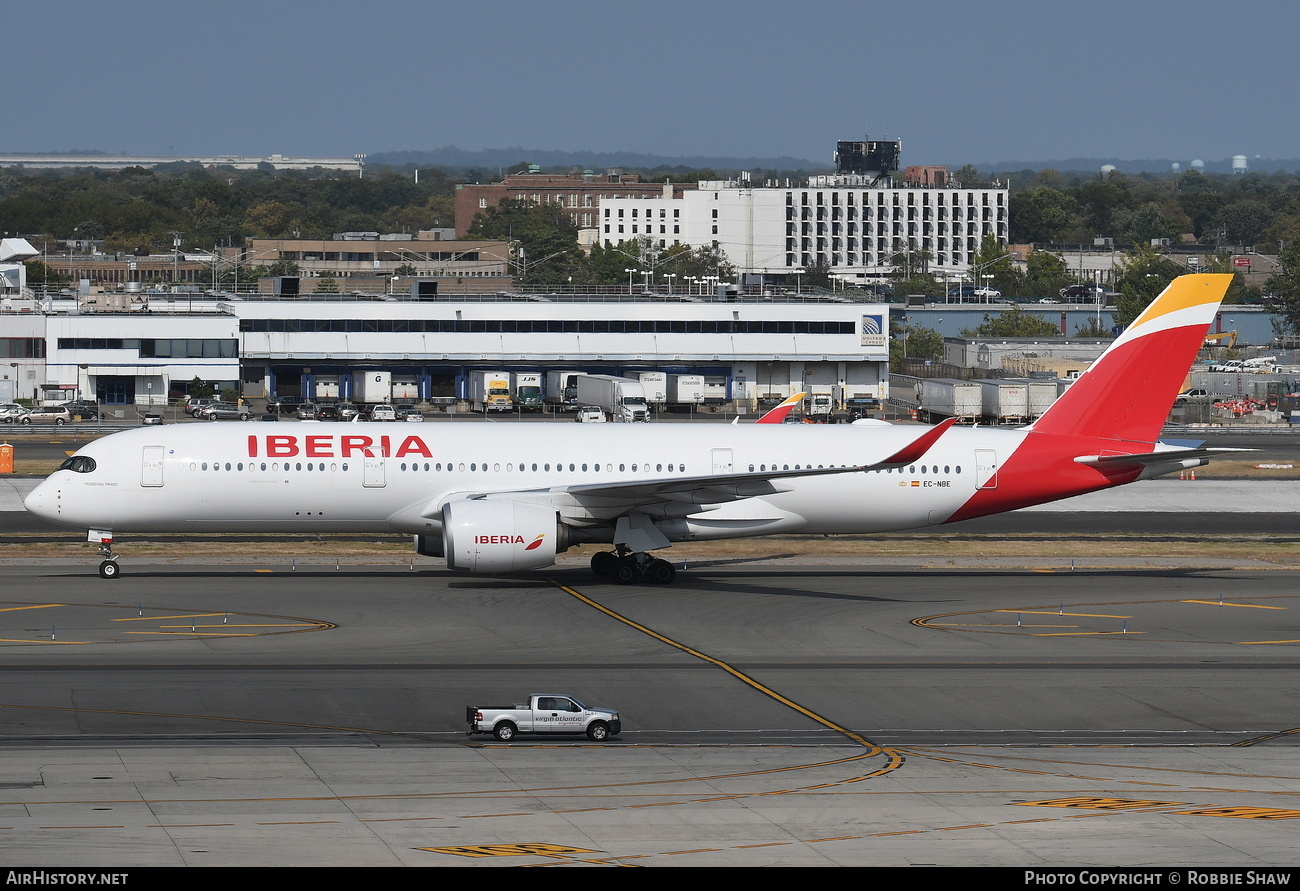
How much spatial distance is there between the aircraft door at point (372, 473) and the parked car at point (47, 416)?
221 ft

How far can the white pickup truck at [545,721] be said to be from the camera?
90.4 feet

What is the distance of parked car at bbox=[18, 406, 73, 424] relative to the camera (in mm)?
103562

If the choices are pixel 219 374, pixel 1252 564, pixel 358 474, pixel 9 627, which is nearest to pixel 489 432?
pixel 358 474

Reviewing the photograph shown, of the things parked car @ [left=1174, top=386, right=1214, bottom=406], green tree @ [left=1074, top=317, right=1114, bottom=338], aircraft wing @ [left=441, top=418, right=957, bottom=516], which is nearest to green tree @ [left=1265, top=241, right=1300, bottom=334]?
green tree @ [left=1074, top=317, right=1114, bottom=338]

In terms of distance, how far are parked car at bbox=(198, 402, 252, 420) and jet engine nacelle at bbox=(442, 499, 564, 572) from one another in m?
65.1

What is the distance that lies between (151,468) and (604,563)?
1350 cm

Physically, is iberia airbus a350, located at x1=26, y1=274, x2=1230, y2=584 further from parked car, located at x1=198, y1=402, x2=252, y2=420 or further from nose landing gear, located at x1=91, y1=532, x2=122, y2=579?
parked car, located at x1=198, y1=402, x2=252, y2=420

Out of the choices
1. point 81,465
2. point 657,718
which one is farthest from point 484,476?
point 657,718

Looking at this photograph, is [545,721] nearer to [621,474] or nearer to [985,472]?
[621,474]

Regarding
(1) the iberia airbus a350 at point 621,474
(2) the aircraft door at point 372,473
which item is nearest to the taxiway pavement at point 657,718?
(1) the iberia airbus a350 at point 621,474

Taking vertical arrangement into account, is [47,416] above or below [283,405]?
below

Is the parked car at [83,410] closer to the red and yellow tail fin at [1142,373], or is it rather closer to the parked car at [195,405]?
the parked car at [195,405]

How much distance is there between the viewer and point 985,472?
46719 mm

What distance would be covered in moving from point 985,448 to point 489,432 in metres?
15.3
